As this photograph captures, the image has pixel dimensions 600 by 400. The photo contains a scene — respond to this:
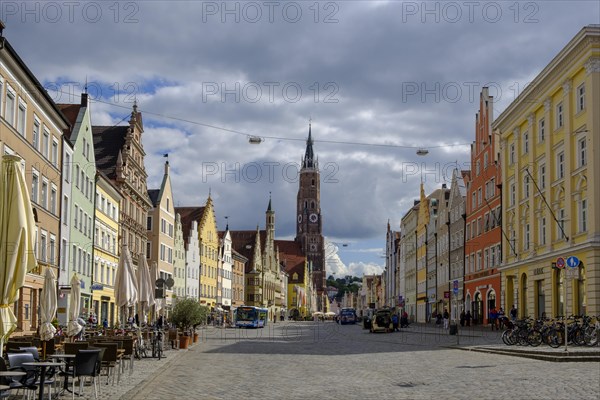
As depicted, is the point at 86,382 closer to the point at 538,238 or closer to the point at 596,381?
the point at 596,381

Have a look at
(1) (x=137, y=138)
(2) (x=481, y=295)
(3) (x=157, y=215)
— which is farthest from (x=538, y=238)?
(3) (x=157, y=215)

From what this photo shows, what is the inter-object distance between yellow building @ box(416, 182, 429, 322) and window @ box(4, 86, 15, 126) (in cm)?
6596

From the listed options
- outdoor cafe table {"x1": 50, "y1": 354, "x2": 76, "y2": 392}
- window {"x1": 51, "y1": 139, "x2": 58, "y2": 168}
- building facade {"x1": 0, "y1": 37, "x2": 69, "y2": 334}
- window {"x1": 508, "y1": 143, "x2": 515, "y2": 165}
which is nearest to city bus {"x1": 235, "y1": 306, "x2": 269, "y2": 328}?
window {"x1": 508, "y1": 143, "x2": 515, "y2": 165}

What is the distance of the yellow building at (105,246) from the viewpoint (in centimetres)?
5547

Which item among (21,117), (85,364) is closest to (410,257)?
(21,117)

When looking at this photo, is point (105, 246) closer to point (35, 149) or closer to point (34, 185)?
point (34, 185)

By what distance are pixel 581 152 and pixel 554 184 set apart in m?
3.94

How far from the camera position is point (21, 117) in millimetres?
35312

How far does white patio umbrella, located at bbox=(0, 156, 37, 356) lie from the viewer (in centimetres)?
1383

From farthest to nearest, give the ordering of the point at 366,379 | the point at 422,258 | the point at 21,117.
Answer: the point at 422,258
the point at 21,117
the point at 366,379

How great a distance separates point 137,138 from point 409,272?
184 ft

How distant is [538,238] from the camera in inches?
1834

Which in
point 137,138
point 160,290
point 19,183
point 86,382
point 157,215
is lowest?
point 86,382

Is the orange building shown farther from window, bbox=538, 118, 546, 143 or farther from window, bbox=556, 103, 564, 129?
window, bbox=556, 103, 564, 129
